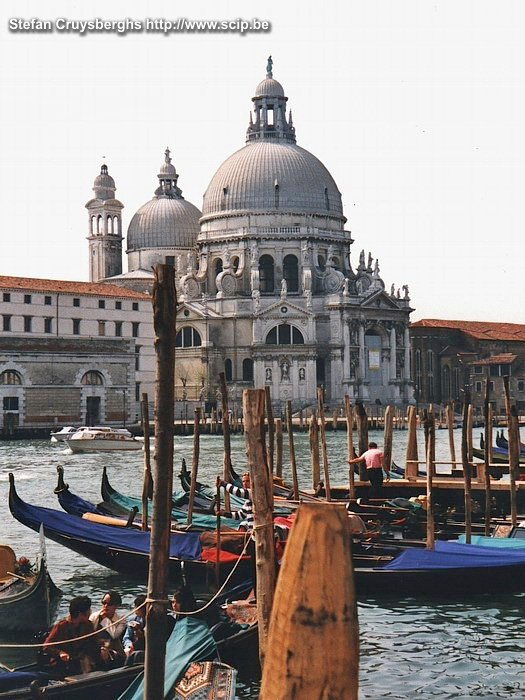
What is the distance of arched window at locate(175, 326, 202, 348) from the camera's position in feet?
195

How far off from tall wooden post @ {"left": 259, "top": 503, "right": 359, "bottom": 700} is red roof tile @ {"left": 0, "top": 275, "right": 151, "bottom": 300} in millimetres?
42729

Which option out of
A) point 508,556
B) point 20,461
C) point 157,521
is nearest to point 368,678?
point 508,556

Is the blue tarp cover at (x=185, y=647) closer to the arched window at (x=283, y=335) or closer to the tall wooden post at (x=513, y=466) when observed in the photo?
the tall wooden post at (x=513, y=466)

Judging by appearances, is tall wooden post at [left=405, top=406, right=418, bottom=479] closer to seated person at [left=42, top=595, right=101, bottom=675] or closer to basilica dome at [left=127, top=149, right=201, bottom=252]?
seated person at [left=42, top=595, right=101, bottom=675]

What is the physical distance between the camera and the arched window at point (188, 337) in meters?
59.5

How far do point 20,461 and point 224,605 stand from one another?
2279 centimetres

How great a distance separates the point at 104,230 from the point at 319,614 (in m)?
64.8

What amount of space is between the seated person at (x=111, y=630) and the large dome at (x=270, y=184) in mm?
55000

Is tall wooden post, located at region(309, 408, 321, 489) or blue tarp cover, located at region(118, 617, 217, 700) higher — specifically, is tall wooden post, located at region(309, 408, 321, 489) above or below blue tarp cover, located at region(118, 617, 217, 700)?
above

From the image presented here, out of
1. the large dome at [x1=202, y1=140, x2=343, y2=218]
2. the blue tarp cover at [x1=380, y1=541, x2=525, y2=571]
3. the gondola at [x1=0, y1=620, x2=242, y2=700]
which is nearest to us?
the gondola at [x1=0, y1=620, x2=242, y2=700]

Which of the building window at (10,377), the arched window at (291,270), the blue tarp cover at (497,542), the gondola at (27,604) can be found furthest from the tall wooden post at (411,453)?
the arched window at (291,270)

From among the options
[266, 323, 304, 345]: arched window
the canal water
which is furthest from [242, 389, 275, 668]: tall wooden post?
[266, 323, 304, 345]: arched window

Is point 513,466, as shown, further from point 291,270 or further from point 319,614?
point 291,270

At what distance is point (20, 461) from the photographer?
30859 mm
